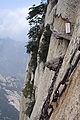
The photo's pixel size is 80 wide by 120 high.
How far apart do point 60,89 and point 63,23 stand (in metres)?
7.40

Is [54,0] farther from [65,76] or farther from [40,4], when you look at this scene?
[65,76]

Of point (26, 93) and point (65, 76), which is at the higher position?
point (65, 76)

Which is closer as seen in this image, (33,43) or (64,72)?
(64,72)

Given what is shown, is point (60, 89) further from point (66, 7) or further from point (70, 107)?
point (66, 7)

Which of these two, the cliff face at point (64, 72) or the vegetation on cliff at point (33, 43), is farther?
the vegetation on cliff at point (33, 43)

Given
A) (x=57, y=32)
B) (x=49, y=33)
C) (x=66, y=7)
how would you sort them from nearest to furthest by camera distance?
(x=66, y=7) < (x=57, y=32) < (x=49, y=33)

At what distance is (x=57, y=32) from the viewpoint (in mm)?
22094

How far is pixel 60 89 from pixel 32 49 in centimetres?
2057

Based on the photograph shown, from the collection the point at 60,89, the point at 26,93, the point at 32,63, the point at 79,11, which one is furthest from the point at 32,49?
the point at 60,89

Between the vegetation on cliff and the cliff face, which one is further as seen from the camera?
the vegetation on cliff

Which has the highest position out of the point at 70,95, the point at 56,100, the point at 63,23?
the point at 63,23

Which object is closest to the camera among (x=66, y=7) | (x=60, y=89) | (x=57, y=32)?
(x=60, y=89)

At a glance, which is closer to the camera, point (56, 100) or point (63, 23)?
point (56, 100)

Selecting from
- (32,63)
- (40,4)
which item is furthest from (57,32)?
(40,4)
